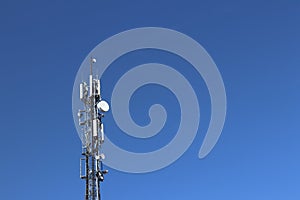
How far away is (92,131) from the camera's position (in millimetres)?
25656

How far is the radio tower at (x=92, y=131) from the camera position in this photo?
24.7 meters

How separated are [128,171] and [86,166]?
163 centimetres

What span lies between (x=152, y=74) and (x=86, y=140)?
4.26 metres

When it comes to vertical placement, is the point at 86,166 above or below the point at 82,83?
below

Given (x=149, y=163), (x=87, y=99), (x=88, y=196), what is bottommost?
(x=88, y=196)

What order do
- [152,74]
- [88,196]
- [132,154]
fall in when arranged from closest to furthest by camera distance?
[88,196], [132,154], [152,74]

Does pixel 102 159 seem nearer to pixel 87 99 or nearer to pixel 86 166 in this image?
pixel 86 166

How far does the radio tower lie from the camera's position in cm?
2472

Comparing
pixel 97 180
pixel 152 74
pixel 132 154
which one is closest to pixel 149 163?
pixel 132 154

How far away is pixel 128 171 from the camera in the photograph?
2508 centimetres

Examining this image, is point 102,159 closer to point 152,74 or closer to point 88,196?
point 88,196

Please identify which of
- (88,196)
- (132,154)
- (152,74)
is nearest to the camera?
(88,196)

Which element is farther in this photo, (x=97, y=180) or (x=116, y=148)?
(x=116, y=148)

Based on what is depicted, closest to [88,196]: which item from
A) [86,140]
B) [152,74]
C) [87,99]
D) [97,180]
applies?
[97,180]
